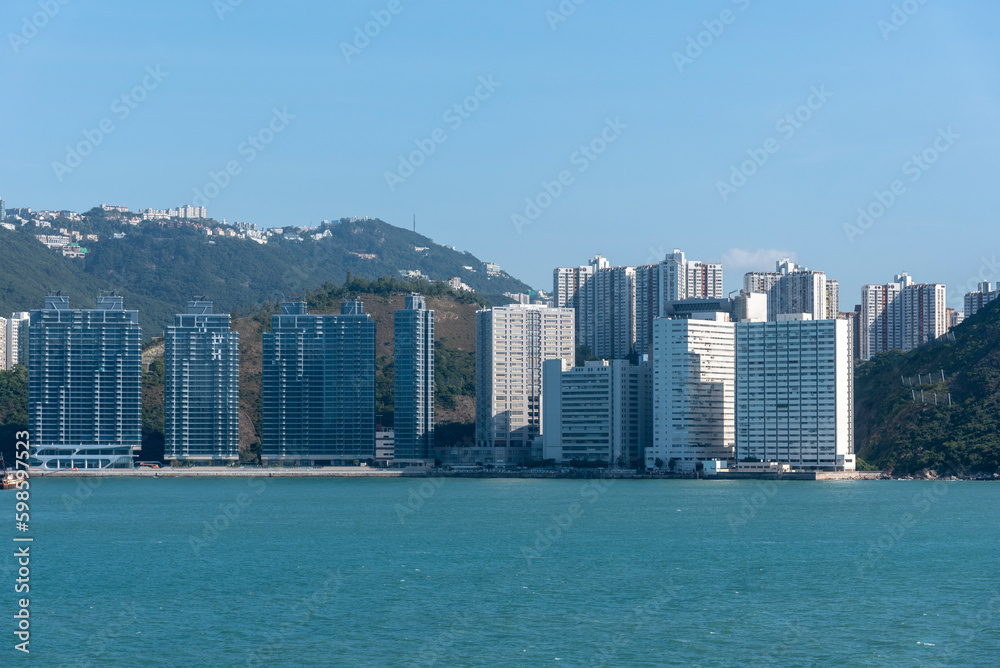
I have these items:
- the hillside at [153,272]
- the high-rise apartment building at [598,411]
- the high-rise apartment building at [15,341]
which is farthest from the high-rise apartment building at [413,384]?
the hillside at [153,272]

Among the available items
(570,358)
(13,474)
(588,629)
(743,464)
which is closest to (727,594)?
(588,629)

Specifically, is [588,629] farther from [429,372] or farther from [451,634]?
[429,372]

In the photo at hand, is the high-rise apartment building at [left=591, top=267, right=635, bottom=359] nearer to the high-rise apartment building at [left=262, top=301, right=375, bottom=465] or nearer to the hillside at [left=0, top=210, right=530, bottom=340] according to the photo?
the high-rise apartment building at [left=262, top=301, right=375, bottom=465]

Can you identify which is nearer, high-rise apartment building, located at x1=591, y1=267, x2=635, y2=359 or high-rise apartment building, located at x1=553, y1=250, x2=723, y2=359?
high-rise apartment building, located at x1=553, y1=250, x2=723, y2=359

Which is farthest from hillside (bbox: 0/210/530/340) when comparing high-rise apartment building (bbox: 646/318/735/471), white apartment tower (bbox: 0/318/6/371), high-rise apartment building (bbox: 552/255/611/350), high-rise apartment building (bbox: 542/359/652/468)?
high-rise apartment building (bbox: 646/318/735/471)

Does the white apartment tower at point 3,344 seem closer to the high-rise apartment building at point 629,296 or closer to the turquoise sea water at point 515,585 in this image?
the high-rise apartment building at point 629,296

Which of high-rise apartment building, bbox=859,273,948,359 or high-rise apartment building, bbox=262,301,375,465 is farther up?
high-rise apartment building, bbox=859,273,948,359

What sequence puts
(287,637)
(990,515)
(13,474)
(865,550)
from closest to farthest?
1. (287,637)
2. (865,550)
3. (990,515)
4. (13,474)
